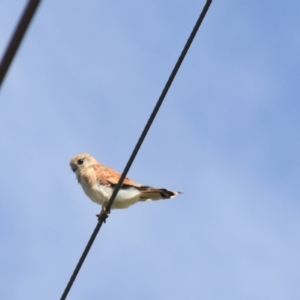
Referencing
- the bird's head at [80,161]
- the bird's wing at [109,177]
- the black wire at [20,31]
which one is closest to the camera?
the black wire at [20,31]

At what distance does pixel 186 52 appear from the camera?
152 inches

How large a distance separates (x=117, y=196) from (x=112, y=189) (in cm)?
23

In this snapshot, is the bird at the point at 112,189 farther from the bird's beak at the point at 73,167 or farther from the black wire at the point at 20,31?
the black wire at the point at 20,31

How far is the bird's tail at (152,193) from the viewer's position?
8.91 m

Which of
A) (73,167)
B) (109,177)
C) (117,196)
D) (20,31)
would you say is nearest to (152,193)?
(117,196)

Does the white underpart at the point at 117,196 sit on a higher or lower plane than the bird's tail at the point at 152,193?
lower

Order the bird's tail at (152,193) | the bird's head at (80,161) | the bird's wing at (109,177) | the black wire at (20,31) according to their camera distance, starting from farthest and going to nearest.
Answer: the bird's head at (80,161), the bird's wing at (109,177), the bird's tail at (152,193), the black wire at (20,31)

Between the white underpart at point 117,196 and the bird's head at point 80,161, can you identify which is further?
the bird's head at point 80,161

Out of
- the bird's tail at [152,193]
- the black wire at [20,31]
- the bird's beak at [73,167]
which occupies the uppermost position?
the bird's beak at [73,167]

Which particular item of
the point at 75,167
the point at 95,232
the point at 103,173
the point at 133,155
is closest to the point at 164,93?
the point at 133,155

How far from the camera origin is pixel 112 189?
29.8 ft

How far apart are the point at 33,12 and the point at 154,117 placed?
10.1ft

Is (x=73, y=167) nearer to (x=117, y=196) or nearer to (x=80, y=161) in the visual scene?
(x=80, y=161)

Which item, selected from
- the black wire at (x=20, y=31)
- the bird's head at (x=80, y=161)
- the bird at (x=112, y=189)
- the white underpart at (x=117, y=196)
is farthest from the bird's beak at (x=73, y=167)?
the black wire at (x=20, y=31)
